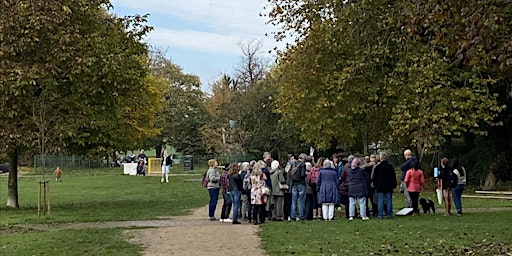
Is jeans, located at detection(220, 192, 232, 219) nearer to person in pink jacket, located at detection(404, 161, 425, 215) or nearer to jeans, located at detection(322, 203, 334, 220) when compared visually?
jeans, located at detection(322, 203, 334, 220)

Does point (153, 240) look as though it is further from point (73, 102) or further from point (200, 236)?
point (73, 102)

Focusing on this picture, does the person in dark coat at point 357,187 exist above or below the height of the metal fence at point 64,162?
below

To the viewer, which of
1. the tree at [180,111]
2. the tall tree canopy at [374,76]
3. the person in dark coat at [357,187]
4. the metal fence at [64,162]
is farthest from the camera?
the tree at [180,111]

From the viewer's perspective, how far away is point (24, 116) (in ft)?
73.3

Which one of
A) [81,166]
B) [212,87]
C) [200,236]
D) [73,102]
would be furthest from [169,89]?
[200,236]

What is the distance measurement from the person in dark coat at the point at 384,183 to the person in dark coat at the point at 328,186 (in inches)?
43.3

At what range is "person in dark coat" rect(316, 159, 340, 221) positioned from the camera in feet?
62.3

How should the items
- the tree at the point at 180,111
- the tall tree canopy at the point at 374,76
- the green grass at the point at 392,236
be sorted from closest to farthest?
the green grass at the point at 392,236 < the tall tree canopy at the point at 374,76 < the tree at the point at 180,111

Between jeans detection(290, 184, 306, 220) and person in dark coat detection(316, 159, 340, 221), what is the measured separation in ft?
1.57

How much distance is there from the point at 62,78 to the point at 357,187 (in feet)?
32.3

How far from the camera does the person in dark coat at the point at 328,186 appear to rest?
19.0m

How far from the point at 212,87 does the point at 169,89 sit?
710 cm

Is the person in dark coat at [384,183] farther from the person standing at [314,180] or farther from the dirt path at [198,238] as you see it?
the dirt path at [198,238]

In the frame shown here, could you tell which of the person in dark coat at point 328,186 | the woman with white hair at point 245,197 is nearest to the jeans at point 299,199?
the person in dark coat at point 328,186
